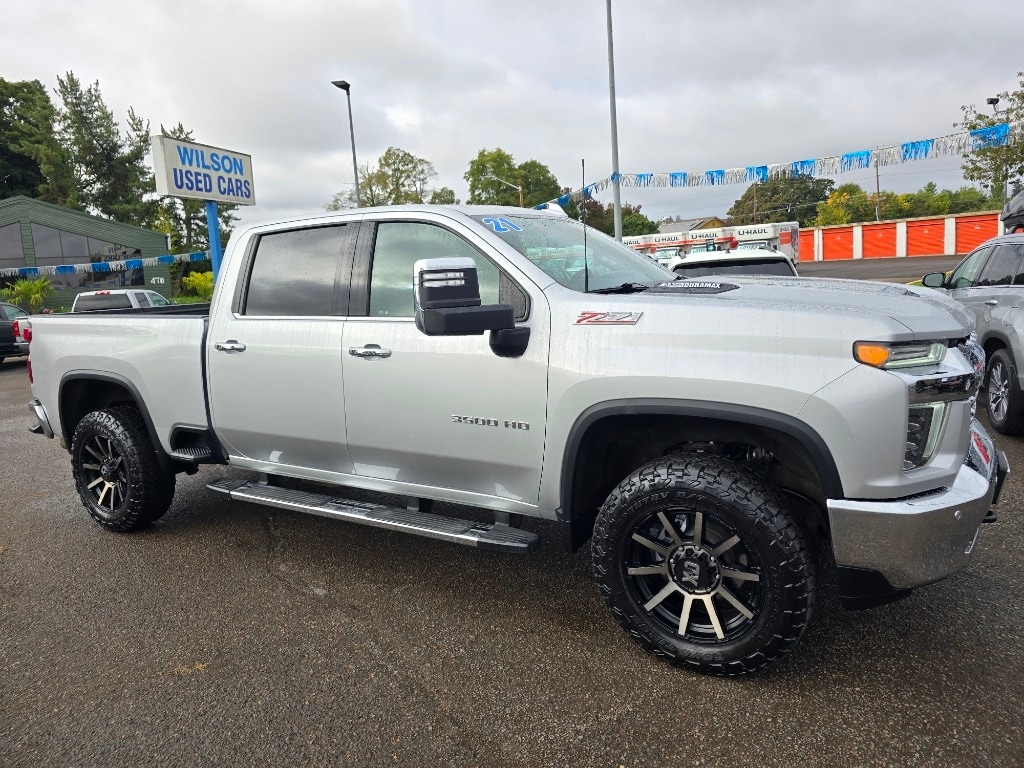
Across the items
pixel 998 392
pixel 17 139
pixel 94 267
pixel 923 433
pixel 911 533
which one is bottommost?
pixel 998 392

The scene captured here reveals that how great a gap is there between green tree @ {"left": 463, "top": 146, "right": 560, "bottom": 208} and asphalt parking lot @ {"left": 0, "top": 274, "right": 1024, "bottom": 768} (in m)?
41.8

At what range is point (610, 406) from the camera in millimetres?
2785

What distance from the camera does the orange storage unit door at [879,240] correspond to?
2024 inches

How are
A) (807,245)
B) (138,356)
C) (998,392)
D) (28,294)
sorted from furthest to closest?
1. (807,245)
2. (28,294)
3. (998,392)
4. (138,356)

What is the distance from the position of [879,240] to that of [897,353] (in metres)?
56.8

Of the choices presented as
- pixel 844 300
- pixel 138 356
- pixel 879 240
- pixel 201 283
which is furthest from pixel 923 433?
pixel 879 240

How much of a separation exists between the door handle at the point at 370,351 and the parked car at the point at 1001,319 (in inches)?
193

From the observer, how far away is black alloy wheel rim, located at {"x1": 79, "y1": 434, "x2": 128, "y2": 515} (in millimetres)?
4559

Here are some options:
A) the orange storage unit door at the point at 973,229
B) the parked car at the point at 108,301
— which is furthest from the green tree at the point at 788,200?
the parked car at the point at 108,301

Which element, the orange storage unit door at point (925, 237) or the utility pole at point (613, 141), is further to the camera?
the orange storage unit door at point (925, 237)

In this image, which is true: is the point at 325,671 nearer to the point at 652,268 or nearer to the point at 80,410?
the point at 652,268

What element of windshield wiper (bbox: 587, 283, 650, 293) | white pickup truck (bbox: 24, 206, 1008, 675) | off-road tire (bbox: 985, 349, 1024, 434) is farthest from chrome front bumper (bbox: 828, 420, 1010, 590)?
off-road tire (bbox: 985, 349, 1024, 434)

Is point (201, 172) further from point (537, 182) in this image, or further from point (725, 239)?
point (537, 182)

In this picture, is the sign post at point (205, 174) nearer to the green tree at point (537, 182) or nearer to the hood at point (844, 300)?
the hood at point (844, 300)
